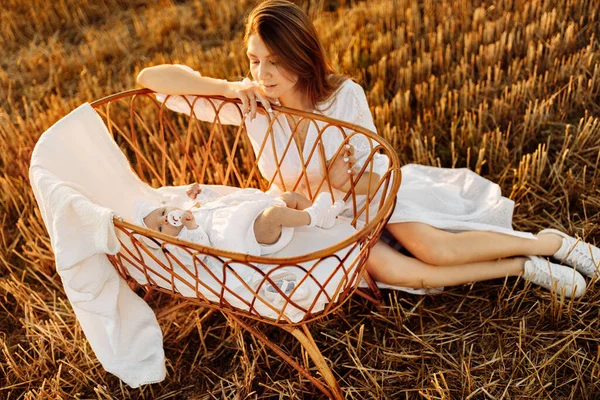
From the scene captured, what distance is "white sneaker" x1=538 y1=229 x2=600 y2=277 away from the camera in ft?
6.77

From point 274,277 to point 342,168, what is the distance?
478mm

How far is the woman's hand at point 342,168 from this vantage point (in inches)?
77.9

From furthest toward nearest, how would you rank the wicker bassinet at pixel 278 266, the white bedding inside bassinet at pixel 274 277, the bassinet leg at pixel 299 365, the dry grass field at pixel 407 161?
1. the dry grass field at pixel 407 161
2. the bassinet leg at pixel 299 365
3. the white bedding inside bassinet at pixel 274 277
4. the wicker bassinet at pixel 278 266

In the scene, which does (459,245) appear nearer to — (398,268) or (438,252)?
(438,252)

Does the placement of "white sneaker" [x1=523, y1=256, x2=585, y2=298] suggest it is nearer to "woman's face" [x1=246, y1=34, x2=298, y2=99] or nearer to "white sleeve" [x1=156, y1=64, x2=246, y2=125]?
"woman's face" [x1=246, y1=34, x2=298, y2=99]

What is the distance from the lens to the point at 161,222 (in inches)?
70.5

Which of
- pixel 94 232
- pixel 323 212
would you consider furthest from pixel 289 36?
pixel 94 232

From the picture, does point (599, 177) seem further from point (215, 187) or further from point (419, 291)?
point (215, 187)

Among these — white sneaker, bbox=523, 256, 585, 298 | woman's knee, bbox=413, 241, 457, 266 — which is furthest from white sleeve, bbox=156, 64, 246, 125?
white sneaker, bbox=523, 256, 585, 298

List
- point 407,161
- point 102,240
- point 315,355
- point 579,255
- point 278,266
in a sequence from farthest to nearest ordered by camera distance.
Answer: point 407,161 < point 579,255 < point 315,355 < point 102,240 < point 278,266

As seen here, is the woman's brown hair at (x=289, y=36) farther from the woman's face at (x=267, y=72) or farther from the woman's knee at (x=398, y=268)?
the woman's knee at (x=398, y=268)

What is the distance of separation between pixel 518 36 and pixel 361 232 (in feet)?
6.84

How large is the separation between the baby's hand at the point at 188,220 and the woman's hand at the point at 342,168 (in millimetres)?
494

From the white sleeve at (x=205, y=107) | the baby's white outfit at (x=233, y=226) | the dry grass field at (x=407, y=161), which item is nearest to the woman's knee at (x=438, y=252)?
the dry grass field at (x=407, y=161)
